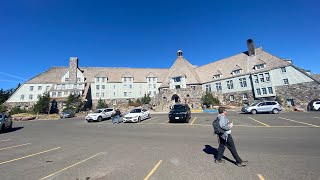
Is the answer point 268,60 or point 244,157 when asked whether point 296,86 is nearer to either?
point 268,60

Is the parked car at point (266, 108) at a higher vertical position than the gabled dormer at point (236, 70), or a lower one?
lower

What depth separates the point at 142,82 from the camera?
57.4m

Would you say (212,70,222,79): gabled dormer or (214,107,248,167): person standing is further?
(212,70,222,79): gabled dormer

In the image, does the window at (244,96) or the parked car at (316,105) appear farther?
the window at (244,96)

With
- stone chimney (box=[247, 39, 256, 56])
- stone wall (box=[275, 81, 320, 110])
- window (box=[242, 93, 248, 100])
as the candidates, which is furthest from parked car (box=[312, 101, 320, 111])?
stone chimney (box=[247, 39, 256, 56])

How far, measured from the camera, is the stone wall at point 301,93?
3000 cm

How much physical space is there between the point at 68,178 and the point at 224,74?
43.6 m

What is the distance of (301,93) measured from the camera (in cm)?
3133

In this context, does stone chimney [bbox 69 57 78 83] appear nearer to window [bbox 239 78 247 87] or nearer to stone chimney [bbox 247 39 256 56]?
window [bbox 239 78 247 87]

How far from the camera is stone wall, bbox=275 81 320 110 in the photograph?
98.4 ft

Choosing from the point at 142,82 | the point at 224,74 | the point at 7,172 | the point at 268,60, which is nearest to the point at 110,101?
the point at 142,82

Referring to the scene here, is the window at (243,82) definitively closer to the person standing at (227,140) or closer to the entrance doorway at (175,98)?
the entrance doorway at (175,98)

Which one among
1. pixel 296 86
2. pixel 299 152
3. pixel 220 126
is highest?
pixel 296 86

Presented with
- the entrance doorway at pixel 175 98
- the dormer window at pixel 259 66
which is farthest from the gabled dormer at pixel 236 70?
the entrance doorway at pixel 175 98
